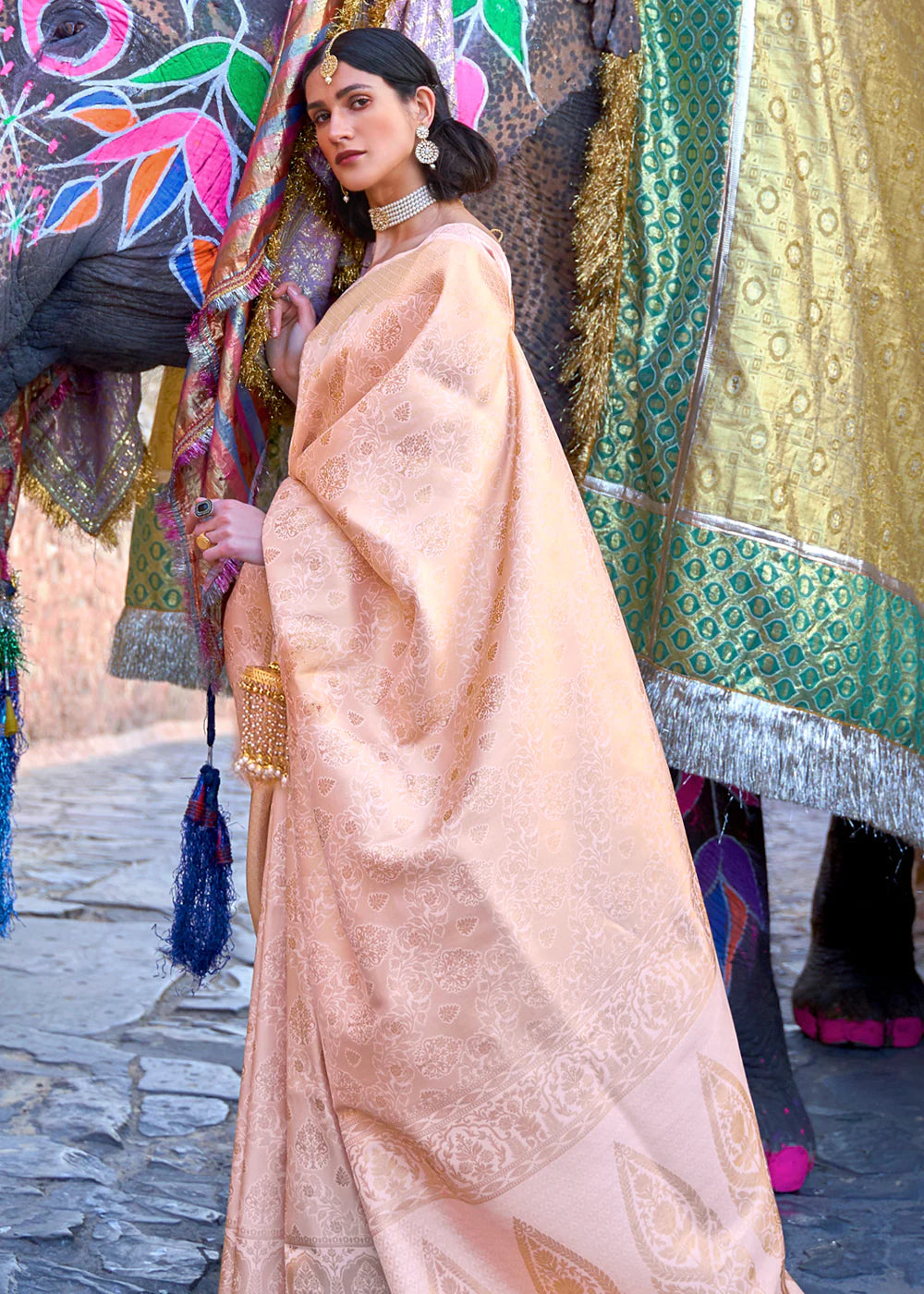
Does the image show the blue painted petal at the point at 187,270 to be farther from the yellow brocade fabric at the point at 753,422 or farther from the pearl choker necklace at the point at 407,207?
the yellow brocade fabric at the point at 753,422

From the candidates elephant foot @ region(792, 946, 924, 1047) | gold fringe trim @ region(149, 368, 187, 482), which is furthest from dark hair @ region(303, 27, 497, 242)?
elephant foot @ region(792, 946, 924, 1047)

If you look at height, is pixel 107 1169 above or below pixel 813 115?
below

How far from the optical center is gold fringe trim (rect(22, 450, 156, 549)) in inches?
81.4

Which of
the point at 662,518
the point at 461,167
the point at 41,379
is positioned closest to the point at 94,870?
the point at 41,379

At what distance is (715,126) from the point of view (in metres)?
1.96

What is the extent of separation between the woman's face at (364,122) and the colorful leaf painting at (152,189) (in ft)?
0.74

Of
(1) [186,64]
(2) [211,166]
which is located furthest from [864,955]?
(1) [186,64]

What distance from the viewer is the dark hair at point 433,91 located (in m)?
1.65

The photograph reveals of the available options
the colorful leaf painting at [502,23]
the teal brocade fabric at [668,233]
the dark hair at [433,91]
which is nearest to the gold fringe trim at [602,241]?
the teal brocade fabric at [668,233]

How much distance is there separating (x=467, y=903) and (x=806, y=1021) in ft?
4.88

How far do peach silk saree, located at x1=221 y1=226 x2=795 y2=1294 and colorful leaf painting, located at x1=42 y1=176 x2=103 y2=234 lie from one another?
0.43m

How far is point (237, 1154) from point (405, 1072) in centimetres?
25

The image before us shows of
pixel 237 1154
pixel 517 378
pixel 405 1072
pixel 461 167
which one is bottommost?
pixel 237 1154

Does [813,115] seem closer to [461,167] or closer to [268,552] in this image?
[461,167]
